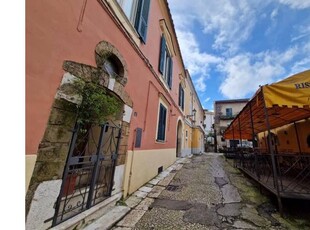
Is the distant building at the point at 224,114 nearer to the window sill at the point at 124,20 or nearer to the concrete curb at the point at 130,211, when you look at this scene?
the concrete curb at the point at 130,211

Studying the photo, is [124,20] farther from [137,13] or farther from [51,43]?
[51,43]

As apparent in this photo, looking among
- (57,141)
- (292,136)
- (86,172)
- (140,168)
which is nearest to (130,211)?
(86,172)

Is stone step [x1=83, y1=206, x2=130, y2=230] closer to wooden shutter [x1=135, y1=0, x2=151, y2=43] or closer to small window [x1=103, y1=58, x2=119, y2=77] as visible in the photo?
small window [x1=103, y1=58, x2=119, y2=77]

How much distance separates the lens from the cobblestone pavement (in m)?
2.81

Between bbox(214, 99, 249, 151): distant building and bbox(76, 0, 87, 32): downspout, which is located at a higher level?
bbox(214, 99, 249, 151): distant building

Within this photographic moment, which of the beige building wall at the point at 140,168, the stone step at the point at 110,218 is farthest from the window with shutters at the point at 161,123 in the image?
the stone step at the point at 110,218

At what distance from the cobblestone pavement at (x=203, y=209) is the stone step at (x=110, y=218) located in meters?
0.10

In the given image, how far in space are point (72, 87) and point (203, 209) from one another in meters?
3.67

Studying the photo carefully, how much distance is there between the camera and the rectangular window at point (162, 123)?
21.5 feet

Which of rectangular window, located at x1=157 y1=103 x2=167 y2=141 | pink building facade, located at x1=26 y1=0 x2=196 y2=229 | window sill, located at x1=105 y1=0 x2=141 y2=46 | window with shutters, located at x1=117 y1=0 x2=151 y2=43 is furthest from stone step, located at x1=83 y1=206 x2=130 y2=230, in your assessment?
window with shutters, located at x1=117 y1=0 x2=151 y2=43

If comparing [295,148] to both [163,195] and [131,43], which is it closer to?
[163,195]

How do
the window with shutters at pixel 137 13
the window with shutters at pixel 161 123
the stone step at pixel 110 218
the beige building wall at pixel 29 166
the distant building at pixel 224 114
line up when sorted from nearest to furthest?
1. the beige building wall at pixel 29 166
2. the stone step at pixel 110 218
3. the window with shutters at pixel 137 13
4. the window with shutters at pixel 161 123
5. the distant building at pixel 224 114
